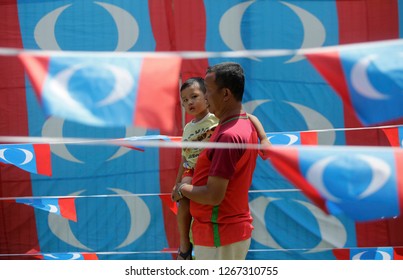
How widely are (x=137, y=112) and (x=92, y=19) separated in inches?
→ 107

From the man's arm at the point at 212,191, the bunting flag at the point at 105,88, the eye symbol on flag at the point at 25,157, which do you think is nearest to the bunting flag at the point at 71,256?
the eye symbol on flag at the point at 25,157

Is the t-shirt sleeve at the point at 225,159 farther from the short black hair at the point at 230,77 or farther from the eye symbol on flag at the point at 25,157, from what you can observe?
the eye symbol on flag at the point at 25,157

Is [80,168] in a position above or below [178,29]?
below

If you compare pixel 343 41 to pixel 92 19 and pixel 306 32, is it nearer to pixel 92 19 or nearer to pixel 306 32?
pixel 306 32

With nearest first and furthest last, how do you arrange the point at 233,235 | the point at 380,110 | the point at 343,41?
the point at 380,110 < the point at 233,235 < the point at 343,41

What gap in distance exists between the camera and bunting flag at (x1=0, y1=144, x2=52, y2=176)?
3977 mm

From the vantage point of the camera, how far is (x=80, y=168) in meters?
4.62

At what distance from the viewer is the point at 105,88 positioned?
6.66 ft

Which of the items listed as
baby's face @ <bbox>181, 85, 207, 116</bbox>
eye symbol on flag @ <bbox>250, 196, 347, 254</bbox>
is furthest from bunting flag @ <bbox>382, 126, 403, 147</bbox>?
baby's face @ <bbox>181, 85, 207, 116</bbox>

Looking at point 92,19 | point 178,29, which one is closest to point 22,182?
point 92,19

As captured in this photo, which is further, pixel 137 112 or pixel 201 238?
pixel 201 238

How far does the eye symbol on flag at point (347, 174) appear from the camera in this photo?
6.45 ft

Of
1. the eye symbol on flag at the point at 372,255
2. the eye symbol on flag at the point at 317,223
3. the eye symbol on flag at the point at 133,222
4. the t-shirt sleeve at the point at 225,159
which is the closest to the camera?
the t-shirt sleeve at the point at 225,159

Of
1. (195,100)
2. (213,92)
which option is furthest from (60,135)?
(213,92)
